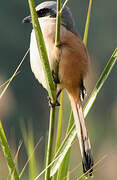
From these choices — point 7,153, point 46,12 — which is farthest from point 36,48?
point 7,153

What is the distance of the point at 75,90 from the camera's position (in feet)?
5.27

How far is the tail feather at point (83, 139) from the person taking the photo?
4.34 feet

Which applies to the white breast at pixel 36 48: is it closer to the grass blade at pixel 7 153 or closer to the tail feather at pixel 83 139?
the tail feather at pixel 83 139

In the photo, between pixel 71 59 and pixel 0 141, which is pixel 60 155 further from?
pixel 71 59

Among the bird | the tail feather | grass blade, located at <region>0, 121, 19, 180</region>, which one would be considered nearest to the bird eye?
the bird

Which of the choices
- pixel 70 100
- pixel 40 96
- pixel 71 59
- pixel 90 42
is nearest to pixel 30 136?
pixel 70 100

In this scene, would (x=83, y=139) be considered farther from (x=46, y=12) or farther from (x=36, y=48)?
(x=46, y=12)

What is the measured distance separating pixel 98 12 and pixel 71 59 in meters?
13.2

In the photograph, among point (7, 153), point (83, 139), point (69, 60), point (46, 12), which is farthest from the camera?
point (46, 12)

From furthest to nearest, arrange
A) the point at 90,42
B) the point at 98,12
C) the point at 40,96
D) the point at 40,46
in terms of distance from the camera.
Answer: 1. the point at 98,12
2. the point at 90,42
3. the point at 40,96
4. the point at 40,46

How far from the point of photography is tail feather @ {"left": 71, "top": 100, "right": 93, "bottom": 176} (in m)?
1.32

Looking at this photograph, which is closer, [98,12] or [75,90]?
[75,90]

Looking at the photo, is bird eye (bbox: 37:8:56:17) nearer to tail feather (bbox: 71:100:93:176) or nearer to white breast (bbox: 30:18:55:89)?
white breast (bbox: 30:18:55:89)

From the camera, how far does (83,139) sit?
1414 millimetres
